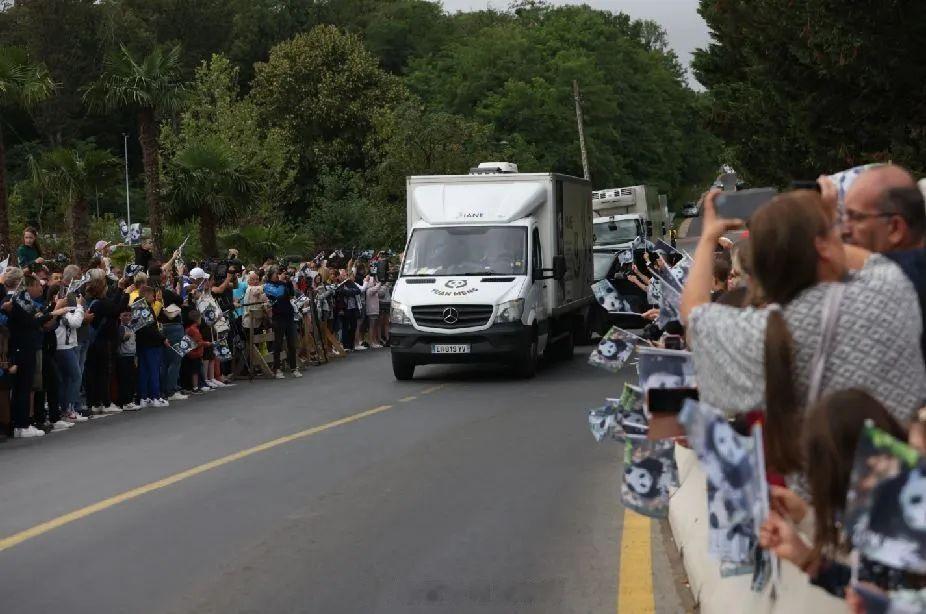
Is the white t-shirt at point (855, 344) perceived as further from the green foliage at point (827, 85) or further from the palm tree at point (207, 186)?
the palm tree at point (207, 186)

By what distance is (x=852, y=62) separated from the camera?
74.0ft

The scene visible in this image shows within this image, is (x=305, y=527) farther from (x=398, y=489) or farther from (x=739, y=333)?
(x=739, y=333)

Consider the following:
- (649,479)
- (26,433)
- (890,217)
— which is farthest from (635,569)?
(26,433)

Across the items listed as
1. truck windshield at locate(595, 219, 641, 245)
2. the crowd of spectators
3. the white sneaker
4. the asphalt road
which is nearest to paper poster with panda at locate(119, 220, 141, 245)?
the crowd of spectators

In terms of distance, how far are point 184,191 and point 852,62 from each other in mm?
22649

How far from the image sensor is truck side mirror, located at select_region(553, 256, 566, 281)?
23.8 m

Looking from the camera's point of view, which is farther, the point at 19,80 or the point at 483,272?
the point at 19,80

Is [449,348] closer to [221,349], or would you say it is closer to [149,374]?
[221,349]

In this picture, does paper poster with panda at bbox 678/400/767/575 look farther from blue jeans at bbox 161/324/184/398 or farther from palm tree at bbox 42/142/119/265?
palm tree at bbox 42/142/119/265

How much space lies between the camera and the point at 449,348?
22594 millimetres

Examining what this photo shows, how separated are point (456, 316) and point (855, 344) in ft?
59.8

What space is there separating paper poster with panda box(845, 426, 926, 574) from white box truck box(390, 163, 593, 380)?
18.9m

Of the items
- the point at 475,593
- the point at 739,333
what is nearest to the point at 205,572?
the point at 475,593

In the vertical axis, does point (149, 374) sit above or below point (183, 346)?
below
